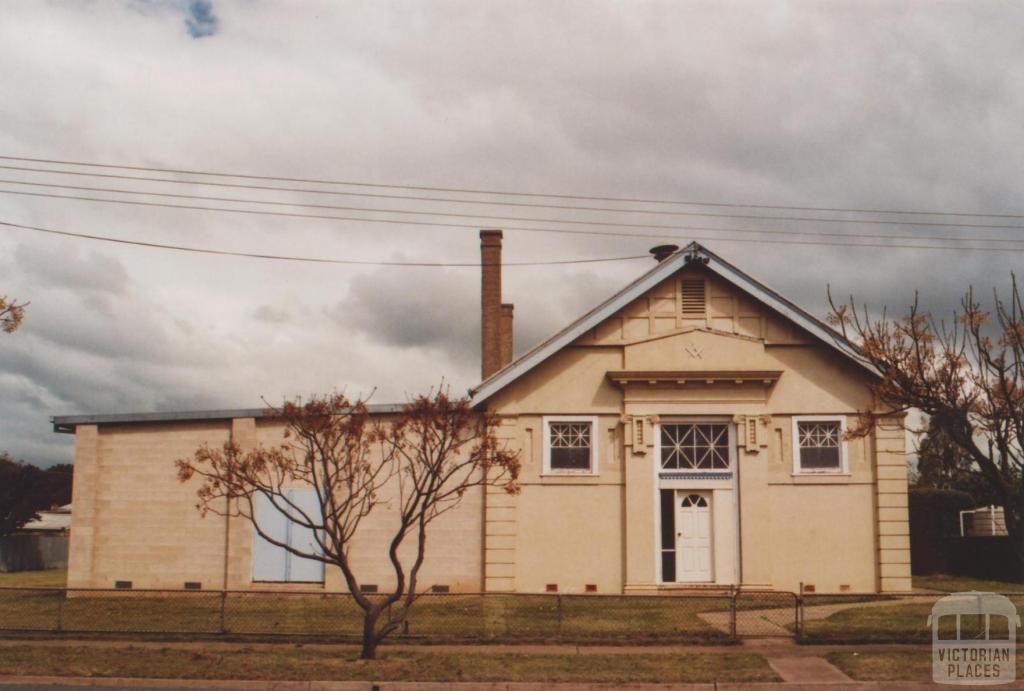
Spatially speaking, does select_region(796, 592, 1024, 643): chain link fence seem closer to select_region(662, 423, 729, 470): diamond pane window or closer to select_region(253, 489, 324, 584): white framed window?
select_region(662, 423, 729, 470): diamond pane window

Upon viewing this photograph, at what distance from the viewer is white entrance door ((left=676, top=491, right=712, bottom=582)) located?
77.5 ft

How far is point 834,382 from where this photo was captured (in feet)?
79.0

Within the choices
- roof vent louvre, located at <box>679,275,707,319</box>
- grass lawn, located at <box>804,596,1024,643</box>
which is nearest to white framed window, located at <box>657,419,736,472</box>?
roof vent louvre, located at <box>679,275,707,319</box>

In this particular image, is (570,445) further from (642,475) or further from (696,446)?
(696,446)

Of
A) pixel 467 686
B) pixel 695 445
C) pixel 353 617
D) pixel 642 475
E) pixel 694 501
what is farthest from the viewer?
pixel 695 445

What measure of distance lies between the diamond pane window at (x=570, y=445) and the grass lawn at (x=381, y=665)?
8.95m

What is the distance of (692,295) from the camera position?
24.4 meters

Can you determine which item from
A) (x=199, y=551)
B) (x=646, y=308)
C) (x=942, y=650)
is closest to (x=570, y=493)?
(x=646, y=308)

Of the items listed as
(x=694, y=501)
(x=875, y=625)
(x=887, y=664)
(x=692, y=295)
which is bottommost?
(x=887, y=664)

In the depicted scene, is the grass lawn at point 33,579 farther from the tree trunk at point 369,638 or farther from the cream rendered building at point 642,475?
the tree trunk at point 369,638

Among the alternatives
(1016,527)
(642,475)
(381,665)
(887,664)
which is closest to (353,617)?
(381,665)

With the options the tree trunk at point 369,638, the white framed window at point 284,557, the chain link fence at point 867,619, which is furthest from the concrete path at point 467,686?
the white framed window at point 284,557

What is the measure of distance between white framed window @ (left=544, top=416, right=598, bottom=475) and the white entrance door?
223 centimetres

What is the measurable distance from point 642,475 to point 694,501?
1406 millimetres
